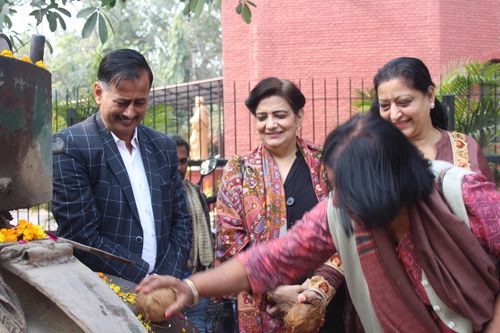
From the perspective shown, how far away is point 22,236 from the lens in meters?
2.56

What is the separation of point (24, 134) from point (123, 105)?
1031 millimetres

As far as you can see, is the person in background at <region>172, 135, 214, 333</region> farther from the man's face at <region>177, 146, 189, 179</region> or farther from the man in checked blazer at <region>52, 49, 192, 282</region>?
the man in checked blazer at <region>52, 49, 192, 282</region>

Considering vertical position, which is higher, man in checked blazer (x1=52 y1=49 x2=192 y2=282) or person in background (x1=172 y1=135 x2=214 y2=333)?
man in checked blazer (x1=52 y1=49 x2=192 y2=282)

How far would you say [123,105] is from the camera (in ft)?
11.8

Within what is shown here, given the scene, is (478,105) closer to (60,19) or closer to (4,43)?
(60,19)

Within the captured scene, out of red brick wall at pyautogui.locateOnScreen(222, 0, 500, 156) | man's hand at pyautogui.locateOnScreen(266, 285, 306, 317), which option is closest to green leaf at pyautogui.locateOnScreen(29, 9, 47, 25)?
man's hand at pyautogui.locateOnScreen(266, 285, 306, 317)

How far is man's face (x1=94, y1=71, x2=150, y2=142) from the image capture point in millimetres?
3576

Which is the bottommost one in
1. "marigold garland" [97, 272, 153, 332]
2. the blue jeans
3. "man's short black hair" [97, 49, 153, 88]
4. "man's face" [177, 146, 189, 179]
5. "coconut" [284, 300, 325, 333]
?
the blue jeans

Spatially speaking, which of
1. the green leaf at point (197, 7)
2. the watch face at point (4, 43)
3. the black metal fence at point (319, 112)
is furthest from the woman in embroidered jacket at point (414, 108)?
the watch face at point (4, 43)

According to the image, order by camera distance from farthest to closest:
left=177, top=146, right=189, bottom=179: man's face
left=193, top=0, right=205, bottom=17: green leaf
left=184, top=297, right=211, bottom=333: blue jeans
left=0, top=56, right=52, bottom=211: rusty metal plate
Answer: left=177, top=146, right=189, bottom=179: man's face
left=184, top=297, right=211, bottom=333: blue jeans
left=193, top=0, right=205, bottom=17: green leaf
left=0, top=56, right=52, bottom=211: rusty metal plate

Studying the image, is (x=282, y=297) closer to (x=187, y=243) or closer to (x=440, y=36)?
(x=187, y=243)

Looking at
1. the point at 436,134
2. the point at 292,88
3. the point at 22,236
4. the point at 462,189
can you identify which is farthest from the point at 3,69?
the point at 436,134

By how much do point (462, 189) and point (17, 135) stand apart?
4.72 feet

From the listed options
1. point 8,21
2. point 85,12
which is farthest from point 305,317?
point 8,21
